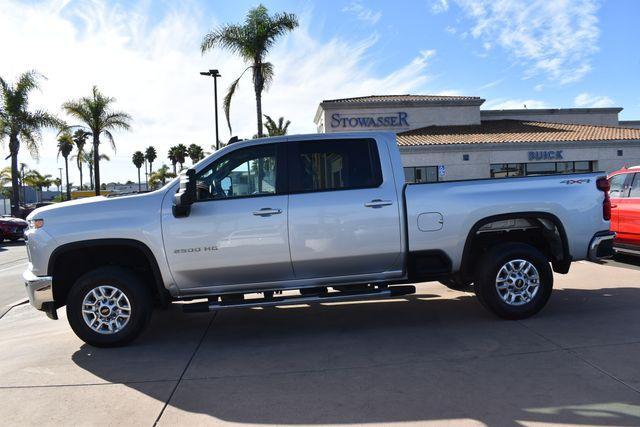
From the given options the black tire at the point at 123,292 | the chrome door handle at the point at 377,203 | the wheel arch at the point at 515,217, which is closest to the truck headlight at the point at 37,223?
the black tire at the point at 123,292

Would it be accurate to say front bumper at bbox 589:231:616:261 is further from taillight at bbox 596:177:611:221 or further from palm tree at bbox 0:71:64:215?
palm tree at bbox 0:71:64:215

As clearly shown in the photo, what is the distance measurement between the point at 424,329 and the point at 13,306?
6.45m

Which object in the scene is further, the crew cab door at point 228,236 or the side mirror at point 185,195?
the crew cab door at point 228,236

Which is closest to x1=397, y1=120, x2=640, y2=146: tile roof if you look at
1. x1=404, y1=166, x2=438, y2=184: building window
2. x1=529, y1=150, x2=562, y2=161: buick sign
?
x1=529, y1=150, x2=562, y2=161: buick sign

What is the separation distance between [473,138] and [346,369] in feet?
93.5

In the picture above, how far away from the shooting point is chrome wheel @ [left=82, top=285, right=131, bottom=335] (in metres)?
5.09

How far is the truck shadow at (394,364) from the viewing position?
3527mm

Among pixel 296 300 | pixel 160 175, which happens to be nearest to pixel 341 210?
pixel 296 300

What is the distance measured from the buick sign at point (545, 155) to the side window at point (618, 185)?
22.5m

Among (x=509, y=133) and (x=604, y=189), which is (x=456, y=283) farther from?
(x=509, y=133)

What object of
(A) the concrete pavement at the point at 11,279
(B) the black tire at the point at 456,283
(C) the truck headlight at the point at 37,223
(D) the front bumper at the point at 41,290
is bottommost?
(A) the concrete pavement at the point at 11,279

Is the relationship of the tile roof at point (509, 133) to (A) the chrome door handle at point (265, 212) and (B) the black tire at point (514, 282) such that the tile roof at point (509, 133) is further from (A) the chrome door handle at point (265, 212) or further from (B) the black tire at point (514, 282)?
(A) the chrome door handle at point (265, 212)

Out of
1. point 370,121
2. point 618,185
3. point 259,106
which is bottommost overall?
point 618,185

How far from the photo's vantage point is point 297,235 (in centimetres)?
509
